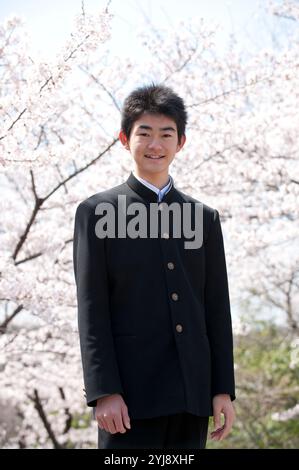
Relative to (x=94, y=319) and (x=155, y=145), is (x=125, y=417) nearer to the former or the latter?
(x=94, y=319)

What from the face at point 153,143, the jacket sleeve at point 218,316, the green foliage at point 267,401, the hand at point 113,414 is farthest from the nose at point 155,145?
the green foliage at point 267,401

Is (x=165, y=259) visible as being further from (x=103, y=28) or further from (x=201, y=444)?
(x=103, y=28)

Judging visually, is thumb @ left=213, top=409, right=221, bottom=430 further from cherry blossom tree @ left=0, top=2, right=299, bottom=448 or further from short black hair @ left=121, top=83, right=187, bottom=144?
cherry blossom tree @ left=0, top=2, right=299, bottom=448

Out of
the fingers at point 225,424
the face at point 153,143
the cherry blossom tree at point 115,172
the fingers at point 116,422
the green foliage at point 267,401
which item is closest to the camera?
the fingers at point 116,422

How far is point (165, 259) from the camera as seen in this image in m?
2.27

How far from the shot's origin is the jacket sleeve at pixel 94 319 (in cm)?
207

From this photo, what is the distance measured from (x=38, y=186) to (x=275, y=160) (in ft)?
6.80

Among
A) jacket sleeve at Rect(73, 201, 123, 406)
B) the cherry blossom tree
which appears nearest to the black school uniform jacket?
jacket sleeve at Rect(73, 201, 123, 406)

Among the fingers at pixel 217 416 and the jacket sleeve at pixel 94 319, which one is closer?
the jacket sleeve at pixel 94 319

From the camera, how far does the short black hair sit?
239cm

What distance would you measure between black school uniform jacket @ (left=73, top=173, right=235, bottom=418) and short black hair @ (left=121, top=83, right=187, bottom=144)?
0.95ft

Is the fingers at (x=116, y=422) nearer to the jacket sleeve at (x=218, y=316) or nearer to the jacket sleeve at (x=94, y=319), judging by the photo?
the jacket sleeve at (x=94, y=319)

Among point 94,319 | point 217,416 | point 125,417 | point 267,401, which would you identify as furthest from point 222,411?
point 267,401

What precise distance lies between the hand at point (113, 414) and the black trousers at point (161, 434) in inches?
2.2
